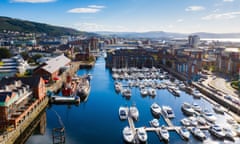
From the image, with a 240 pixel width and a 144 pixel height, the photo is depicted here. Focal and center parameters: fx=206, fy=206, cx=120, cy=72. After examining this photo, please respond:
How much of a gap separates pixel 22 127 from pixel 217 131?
1381 centimetres

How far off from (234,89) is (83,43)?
202 ft

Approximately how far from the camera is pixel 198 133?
13.7 m

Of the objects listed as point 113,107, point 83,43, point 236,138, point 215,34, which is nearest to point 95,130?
point 113,107

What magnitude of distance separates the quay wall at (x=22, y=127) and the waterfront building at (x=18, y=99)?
0.96 ft

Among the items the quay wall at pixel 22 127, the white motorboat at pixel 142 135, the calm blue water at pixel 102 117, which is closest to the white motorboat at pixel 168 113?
the calm blue water at pixel 102 117

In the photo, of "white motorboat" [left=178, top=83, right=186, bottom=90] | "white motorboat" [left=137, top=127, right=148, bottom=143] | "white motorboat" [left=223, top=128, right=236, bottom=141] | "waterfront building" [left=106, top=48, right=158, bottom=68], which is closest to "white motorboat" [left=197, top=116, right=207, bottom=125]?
"white motorboat" [left=223, top=128, right=236, bottom=141]

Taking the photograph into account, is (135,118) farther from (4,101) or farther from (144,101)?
(4,101)

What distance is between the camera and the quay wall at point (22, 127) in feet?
41.7

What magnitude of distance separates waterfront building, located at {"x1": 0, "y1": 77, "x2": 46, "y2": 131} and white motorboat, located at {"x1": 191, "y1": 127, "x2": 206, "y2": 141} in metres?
12.3

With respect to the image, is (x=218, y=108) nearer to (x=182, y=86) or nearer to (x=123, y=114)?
(x=182, y=86)

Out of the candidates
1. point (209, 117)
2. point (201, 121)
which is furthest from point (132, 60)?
point (201, 121)

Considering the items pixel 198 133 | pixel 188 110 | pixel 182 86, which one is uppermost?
pixel 182 86

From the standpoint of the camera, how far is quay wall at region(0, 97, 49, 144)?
12719 millimetres

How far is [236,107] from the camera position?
17844 mm
